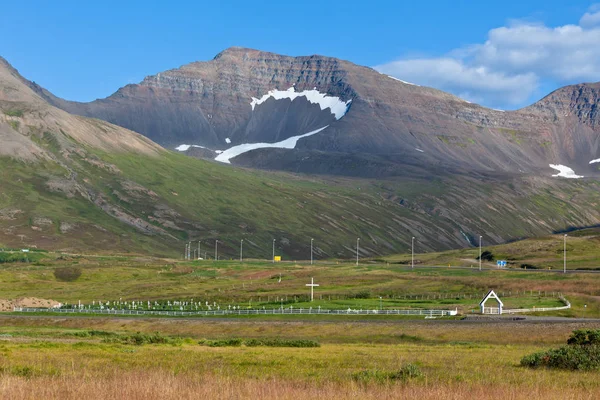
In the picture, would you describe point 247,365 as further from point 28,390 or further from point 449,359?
point 28,390

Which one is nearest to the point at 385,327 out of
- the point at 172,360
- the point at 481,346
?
the point at 481,346

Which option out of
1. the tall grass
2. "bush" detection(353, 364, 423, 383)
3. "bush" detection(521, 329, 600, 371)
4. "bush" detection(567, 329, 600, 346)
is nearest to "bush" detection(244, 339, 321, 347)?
"bush" detection(567, 329, 600, 346)

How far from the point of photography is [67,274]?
168750mm

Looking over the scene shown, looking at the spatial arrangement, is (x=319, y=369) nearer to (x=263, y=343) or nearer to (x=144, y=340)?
(x=263, y=343)

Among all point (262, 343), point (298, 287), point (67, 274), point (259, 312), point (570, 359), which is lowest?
point (262, 343)

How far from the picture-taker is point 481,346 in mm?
54719

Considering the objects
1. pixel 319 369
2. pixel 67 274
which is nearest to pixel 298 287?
pixel 67 274

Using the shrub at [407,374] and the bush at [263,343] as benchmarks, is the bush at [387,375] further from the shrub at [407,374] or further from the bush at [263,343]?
the bush at [263,343]

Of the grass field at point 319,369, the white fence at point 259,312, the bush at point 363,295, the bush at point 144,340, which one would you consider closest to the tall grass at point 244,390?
the grass field at point 319,369

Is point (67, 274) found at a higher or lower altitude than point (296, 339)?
higher

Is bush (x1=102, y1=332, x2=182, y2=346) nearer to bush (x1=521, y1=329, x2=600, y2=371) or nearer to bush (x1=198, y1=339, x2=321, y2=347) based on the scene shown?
bush (x1=198, y1=339, x2=321, y2=347)

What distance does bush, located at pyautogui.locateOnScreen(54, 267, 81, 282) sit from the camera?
166 metres

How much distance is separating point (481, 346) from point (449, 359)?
520 inches

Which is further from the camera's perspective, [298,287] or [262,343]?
[298,287]
